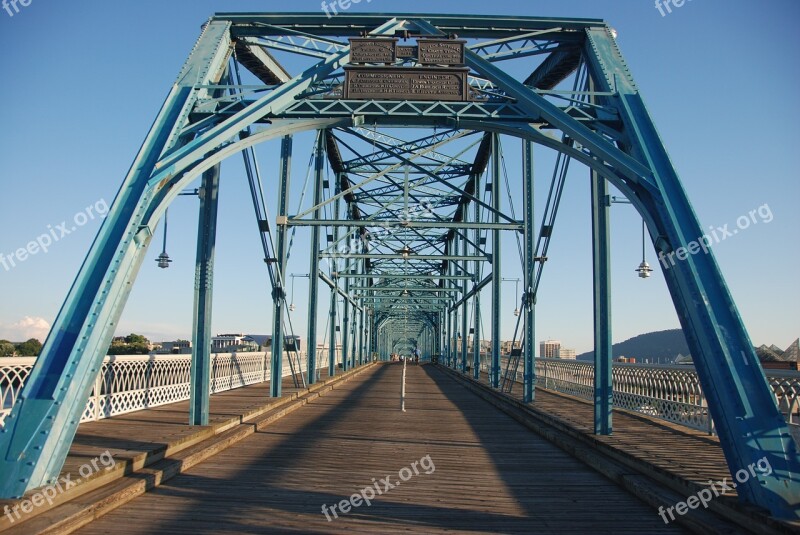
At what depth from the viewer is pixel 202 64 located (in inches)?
344

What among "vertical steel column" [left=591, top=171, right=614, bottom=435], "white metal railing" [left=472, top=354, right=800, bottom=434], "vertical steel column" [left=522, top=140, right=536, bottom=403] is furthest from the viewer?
"vertical steel column" [left=522, top=140, right=536, bottom=403]

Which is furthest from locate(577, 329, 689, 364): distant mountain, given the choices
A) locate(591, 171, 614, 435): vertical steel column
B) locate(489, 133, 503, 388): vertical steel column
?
locate(591, 171, 614, 435): vertical steel column

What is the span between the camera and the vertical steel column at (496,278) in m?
19.3

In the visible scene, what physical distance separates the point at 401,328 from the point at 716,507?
89.0 meters

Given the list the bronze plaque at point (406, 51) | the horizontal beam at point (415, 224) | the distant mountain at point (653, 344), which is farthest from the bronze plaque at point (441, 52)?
the distant mountain at point (653, 344)

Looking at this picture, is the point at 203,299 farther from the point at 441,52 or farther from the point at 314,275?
the point at 314,275

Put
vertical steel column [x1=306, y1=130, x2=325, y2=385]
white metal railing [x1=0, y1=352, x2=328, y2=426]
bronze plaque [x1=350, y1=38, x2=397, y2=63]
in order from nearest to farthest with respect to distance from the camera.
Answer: white metal railing [x1=0, y1=352, x2=328, y2=426] → bronze plaque [x1=350, y1=38, x2=397, y2=63] → vertical steel column [x1=306, y1=130, x2=325, y2=385]

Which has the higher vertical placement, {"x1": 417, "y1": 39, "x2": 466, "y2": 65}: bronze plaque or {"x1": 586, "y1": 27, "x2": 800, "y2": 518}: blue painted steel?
{"x1": 417, "y1": 39, "x2": 466, "y2": 65}: bronze plaque

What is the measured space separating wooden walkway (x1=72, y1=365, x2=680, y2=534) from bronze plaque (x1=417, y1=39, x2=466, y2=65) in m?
5.55

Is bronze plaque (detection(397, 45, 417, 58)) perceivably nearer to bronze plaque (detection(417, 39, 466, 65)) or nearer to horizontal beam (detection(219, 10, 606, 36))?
bronze plaque (detection(417, 39, 466, 65))

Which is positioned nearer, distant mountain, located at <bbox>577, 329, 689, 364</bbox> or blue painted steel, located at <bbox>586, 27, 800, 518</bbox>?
blue painted steel, located at <bbox>586, 27, 800, 518</bbox>

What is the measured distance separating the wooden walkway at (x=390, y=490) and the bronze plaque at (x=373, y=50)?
18.3 ft

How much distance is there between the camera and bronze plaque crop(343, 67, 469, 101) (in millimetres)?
8836

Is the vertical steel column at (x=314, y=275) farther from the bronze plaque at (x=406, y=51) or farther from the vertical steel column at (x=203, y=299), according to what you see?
the bronze plaque at (x=406, y=51)
